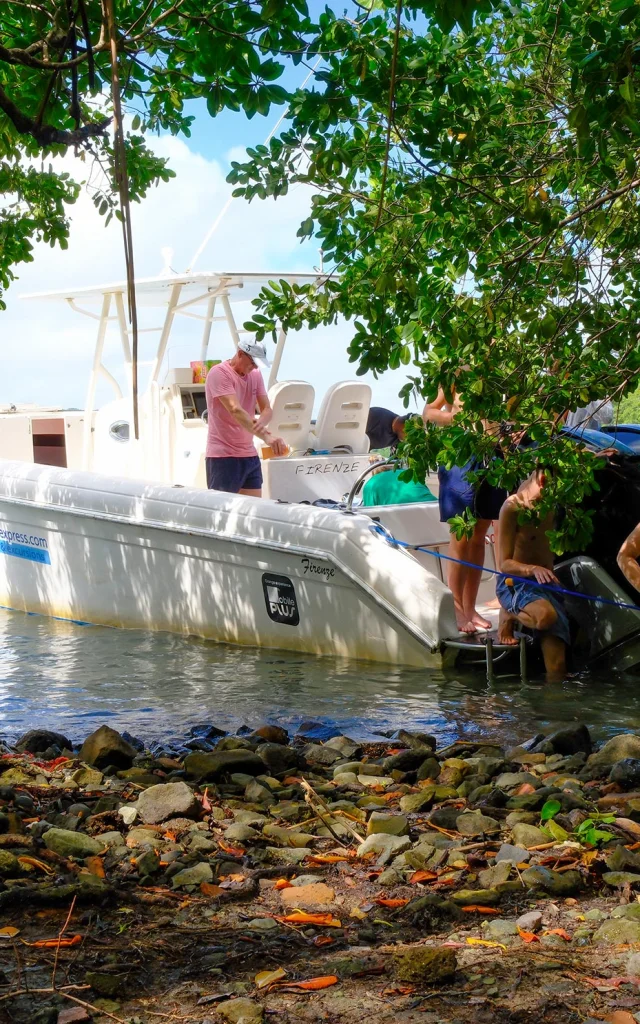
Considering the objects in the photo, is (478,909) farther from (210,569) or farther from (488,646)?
(210,569)

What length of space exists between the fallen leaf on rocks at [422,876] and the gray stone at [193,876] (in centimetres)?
69

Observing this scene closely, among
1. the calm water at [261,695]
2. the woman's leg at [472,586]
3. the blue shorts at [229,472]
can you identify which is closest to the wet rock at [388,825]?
the calm water at [261,695]

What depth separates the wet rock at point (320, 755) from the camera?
5855mm

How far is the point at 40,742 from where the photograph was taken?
627cm

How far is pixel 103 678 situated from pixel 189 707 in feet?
3.81

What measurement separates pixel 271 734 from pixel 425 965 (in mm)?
3301

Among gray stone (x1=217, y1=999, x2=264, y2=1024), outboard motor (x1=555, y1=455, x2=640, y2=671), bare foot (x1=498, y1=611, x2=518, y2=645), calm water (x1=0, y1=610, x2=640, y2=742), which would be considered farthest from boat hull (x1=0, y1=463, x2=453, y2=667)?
gray stone (x1=217, y1=999, x2=264, y2=1024)

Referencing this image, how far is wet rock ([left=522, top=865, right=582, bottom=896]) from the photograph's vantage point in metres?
3.78

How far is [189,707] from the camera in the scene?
7.49m

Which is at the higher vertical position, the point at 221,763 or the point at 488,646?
the point at 488,646

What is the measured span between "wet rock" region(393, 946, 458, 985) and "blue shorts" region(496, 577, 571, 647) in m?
4.50

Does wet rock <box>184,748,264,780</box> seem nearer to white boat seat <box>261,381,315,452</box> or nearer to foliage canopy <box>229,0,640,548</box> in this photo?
foliage canopy <box>229,0,640,548</box>

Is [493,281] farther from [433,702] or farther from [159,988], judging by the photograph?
[159,988]

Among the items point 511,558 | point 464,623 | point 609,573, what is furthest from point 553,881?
point 464,623
